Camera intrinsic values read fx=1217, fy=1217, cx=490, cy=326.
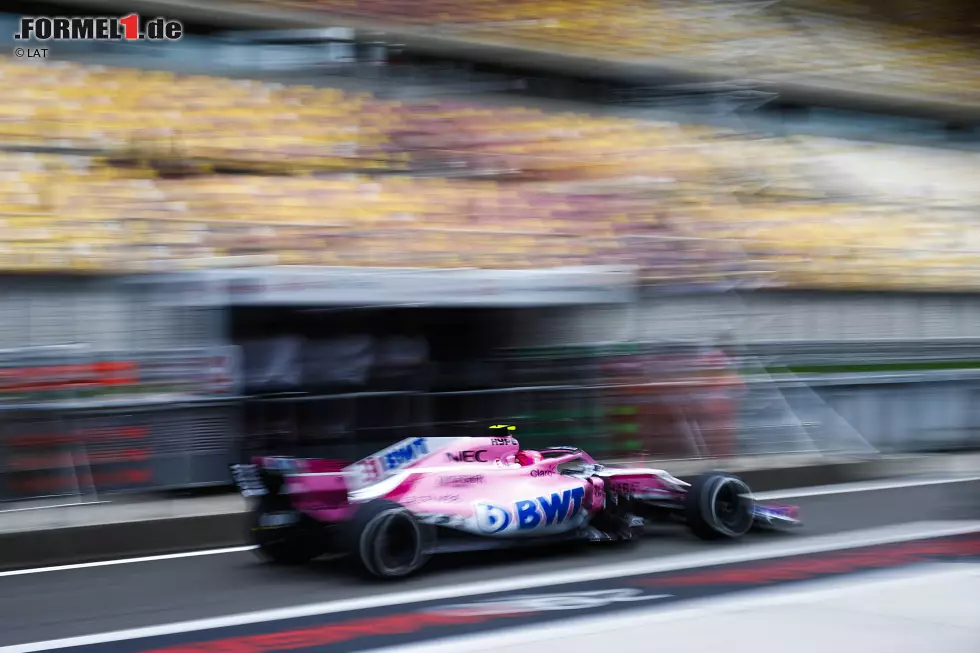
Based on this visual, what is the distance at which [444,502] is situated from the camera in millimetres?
7621

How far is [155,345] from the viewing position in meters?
11.1

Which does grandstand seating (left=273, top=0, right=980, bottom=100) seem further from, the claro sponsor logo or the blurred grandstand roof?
the claro sponsor logo

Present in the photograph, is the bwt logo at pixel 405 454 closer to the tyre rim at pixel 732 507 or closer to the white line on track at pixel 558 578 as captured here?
the white line on track at pixel 558 578

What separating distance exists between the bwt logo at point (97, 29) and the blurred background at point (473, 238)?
0.14m

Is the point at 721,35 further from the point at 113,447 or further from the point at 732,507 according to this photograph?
the point at 113,447

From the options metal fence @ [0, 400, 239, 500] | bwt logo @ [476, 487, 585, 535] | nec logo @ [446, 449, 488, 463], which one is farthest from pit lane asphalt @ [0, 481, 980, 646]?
metal fence @ [0, 400, 239, 500]

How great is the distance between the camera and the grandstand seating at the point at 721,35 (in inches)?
687

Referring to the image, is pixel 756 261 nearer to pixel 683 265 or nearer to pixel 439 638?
pixel 683 265

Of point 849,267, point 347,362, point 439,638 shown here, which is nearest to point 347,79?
point 347,362

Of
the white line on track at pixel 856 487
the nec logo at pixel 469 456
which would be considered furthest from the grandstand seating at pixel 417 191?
the nec logo at pixel 469 456

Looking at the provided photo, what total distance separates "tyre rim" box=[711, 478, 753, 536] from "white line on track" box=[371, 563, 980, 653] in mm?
1472

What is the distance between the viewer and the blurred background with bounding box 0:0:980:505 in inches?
436

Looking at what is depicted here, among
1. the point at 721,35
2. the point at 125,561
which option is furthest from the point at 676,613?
the point at 721,35

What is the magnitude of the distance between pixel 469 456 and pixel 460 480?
25cm
